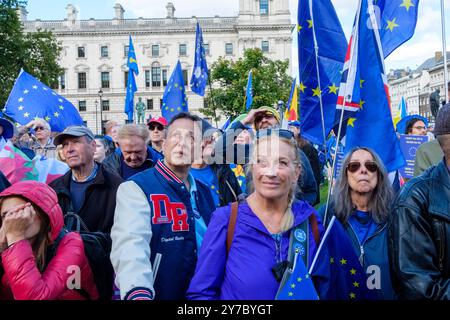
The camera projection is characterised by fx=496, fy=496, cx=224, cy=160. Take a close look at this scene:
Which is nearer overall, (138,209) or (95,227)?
(138,209)

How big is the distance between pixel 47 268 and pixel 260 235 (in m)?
1.06

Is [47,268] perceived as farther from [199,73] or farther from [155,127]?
[199,73]

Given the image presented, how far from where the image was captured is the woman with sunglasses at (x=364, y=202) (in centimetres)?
308

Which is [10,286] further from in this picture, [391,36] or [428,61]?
[428,61]

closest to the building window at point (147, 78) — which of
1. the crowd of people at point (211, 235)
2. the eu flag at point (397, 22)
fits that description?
the eu flag at point (397, 22)

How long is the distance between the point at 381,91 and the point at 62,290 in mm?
2487

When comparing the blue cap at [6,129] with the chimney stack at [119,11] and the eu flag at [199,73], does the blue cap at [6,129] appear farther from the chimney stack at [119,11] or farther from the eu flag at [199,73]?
the chimney stack at [119,11]

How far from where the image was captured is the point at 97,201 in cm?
346

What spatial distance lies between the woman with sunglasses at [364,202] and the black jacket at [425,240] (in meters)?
0.88

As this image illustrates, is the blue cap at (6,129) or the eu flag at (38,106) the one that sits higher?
the eu flag at (38,106)

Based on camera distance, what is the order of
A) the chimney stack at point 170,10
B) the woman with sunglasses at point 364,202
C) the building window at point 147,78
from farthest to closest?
the chimney stack at point 170,10
the building window at point 147,78
the woman with sunglasses at point 364,202

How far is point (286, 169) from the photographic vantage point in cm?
238

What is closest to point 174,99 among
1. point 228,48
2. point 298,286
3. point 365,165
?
point 365,165
